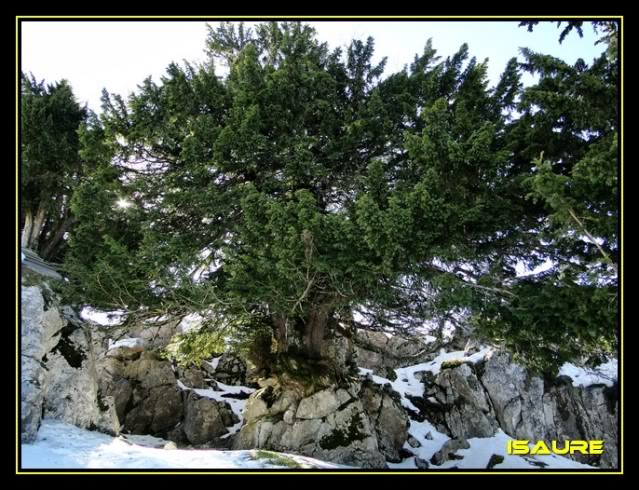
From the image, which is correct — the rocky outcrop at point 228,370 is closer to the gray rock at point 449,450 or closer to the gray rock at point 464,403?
the gray rock at point 464,403

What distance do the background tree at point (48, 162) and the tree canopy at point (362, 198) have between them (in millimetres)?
1867

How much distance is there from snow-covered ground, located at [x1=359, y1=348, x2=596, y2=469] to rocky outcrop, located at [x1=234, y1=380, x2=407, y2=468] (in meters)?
1.94

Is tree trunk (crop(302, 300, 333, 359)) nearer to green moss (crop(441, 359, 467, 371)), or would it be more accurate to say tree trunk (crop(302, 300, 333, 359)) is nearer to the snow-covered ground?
the snow-covered ground

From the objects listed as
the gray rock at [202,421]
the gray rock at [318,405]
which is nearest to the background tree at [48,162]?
the gray rock at [202,421]

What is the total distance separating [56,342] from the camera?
920cm

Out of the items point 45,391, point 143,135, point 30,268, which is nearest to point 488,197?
point 143,135

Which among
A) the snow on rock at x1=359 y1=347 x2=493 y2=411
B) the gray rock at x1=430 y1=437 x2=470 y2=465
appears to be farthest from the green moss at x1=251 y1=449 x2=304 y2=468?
the snow on rock at x1=359 y1=347 x2=493 y2=411

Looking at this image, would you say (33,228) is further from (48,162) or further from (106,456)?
(106,456)

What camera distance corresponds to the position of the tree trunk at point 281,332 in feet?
42.8

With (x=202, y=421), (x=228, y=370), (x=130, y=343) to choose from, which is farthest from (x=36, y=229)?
(x=228, y=370)

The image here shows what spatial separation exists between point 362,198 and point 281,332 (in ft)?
24.8

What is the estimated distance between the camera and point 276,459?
6.41m

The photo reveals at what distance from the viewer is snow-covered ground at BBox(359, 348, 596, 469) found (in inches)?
511

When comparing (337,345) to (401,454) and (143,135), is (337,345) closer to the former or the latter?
(401,454)
